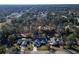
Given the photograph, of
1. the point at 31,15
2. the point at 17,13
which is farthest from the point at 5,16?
the point at 31,15

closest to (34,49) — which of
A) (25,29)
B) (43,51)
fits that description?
(43,51)

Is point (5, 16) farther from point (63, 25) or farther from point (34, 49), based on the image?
point (63, 25)

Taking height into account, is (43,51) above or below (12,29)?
below
